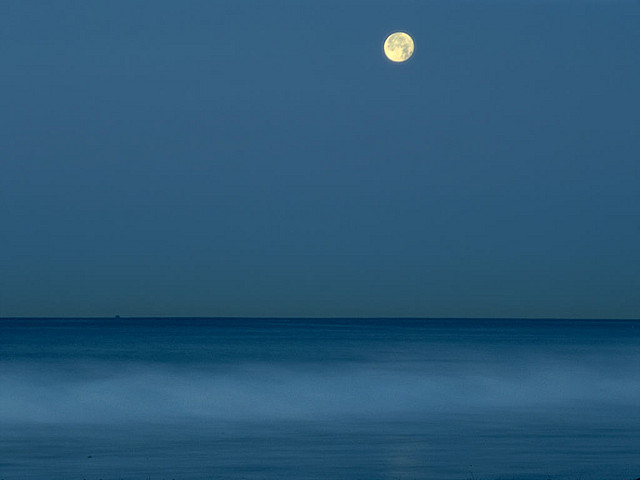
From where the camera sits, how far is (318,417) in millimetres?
26609

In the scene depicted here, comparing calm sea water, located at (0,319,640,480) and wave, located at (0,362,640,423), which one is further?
wave, located at (0,362,640,423)

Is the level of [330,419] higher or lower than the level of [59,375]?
lower

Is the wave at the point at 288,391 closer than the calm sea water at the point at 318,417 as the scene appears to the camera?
No

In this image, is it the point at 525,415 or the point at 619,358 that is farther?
the point at 619,358

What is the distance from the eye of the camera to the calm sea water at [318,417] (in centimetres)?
1535

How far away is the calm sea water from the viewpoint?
1535 cm

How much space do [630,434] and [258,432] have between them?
7655 mm

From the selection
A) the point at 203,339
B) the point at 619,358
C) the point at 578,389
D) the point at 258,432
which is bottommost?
the point at 258,432

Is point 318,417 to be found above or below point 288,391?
below

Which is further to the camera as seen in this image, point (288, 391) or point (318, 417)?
point (288, 391)

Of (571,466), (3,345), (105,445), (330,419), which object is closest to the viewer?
(571,466)

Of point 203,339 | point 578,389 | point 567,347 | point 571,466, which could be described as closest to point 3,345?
point 203,339

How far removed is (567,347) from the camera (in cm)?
8069

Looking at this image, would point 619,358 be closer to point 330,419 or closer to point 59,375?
point 59,375
